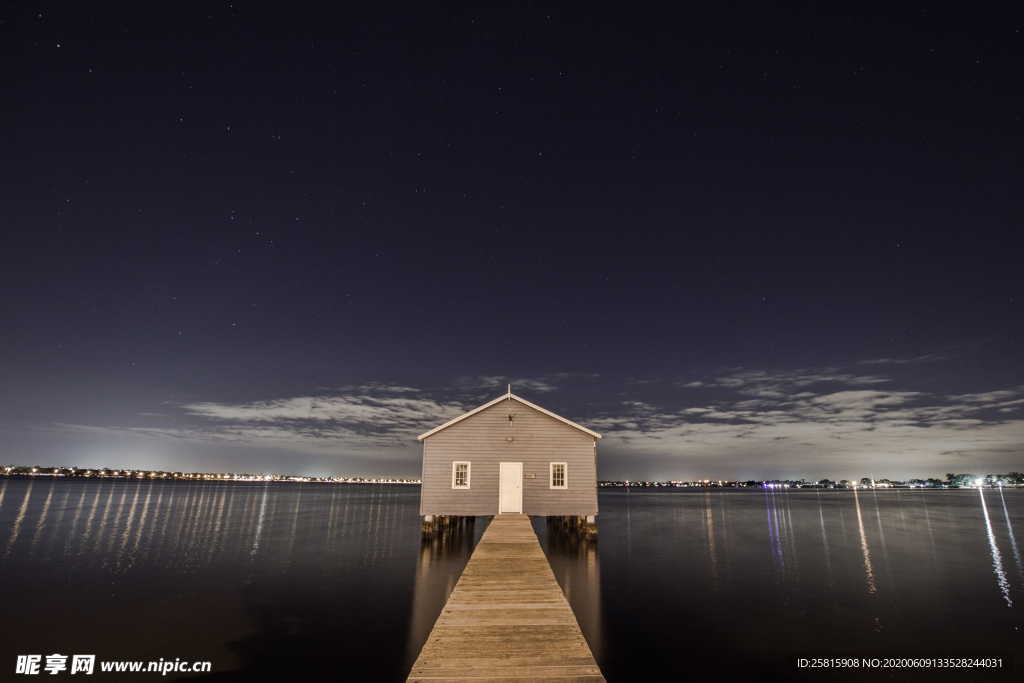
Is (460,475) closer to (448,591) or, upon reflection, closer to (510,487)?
(510,487)

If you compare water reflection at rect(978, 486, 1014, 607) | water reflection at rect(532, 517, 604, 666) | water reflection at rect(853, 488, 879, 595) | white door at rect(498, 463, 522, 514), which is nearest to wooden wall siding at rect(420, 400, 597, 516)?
white door at rect(498, 463, 522, 514)

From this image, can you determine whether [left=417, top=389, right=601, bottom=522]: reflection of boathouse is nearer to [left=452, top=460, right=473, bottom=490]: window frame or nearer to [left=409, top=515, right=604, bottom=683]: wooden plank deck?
[left=452, top=460, right=473, bottom=490]: window frame

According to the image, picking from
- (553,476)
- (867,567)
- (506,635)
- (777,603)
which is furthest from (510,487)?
(506,635)

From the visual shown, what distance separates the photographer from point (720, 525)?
43.0 metres

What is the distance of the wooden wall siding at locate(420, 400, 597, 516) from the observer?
79.3 feet

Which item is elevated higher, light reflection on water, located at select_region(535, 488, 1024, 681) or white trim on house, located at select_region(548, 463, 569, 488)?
white trim on house, located at select_region(548, 463, 569, 488)

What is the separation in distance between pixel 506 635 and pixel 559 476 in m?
17.2

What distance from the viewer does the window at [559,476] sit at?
2452 cm

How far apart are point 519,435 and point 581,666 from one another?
59.1ft

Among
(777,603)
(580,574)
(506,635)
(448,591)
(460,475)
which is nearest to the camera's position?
(506,635)

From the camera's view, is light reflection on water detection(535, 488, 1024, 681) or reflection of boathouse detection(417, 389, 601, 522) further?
reflection of boathouse detection(417, 389, 601, 522)

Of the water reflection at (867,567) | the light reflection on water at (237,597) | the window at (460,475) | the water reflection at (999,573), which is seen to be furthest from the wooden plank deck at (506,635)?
the water reflection at (999,573)

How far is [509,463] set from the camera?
2431 centimetres

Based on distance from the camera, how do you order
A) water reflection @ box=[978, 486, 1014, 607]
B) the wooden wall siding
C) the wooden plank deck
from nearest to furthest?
the wooden plank deck, water reflection @ box=[978, 486, 1014, 607], the wooden wall siding
